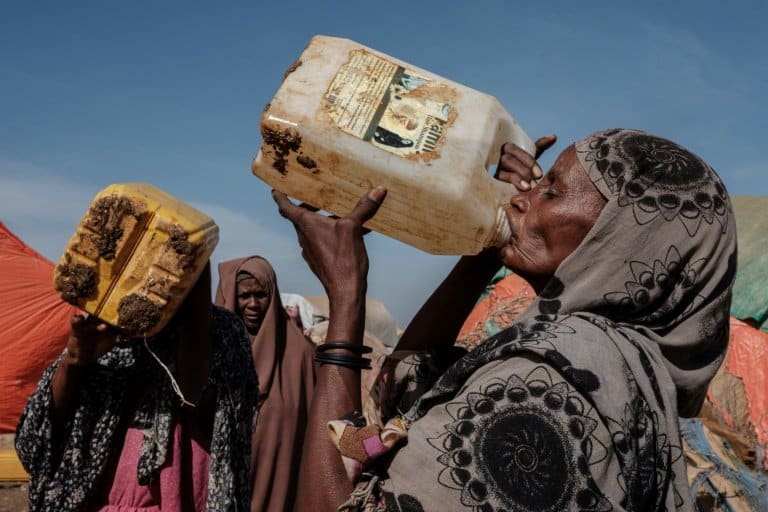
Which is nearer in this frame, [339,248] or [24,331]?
[339,248]

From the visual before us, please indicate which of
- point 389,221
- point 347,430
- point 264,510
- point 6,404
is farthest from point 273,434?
point 6,404

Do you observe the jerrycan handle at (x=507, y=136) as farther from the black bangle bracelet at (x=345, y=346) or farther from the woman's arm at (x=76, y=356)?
the woman's arm at (x=76, y=356)

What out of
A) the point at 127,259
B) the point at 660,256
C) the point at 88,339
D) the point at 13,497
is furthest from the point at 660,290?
the point at 13,497

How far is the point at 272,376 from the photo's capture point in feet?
17.2

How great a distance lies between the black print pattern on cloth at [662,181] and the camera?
151 cm

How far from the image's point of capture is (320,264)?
1.77 meters

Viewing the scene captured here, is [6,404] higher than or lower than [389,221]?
lower

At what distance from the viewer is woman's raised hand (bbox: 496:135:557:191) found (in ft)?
6.42

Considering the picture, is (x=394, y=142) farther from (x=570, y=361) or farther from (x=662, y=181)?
(x=570, y=361)

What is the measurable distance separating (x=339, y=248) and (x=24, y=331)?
7.57 m

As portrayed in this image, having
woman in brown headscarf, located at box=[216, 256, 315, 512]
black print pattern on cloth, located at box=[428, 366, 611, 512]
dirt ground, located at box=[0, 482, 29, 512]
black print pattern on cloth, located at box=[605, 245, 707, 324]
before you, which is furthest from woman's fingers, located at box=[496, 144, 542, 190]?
dirt ground, located at box=[0, 482, 29, 512]

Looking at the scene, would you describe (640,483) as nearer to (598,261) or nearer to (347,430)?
(598,261)

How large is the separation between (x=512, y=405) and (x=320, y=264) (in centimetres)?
59

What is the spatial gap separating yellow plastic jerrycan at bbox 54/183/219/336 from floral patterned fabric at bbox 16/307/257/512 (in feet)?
1.83
